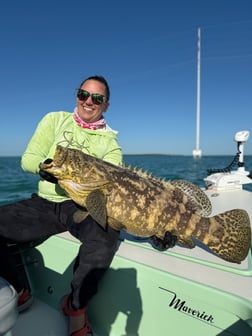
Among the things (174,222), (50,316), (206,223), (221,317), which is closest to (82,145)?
(174,222)

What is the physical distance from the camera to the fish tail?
2.72 m

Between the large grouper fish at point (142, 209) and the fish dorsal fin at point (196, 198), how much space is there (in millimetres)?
35

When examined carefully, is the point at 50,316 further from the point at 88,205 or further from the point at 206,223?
the point at 206,223

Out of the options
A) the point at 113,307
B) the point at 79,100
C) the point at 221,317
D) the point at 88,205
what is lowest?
the point at 113,307

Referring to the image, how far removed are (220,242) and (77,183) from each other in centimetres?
154

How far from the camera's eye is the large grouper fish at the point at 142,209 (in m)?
2.79

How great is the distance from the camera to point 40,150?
136 inches

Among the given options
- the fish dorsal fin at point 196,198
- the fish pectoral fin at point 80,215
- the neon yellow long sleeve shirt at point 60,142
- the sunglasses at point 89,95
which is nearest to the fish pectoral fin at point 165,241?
the fish dorsal fin at point 196,198

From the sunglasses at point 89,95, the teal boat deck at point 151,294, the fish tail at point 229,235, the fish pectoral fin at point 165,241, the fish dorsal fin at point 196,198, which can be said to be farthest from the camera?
the sunglasses at point 89,95

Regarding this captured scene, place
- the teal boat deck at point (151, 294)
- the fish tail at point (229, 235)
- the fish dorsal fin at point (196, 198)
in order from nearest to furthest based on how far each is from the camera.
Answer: the teal boat deck at point (151, 294), the fish tail at point (229, 235), the fish dorsal fin at point (196, 198)

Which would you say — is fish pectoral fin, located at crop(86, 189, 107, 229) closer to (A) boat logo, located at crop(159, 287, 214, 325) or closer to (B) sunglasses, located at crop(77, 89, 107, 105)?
(A) boat logo, located at crop(159, 287, 214, 325)

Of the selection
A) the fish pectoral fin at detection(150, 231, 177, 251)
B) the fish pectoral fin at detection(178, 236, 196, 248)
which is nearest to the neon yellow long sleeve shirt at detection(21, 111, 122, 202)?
the fish pectoral fin at detection(150, 231, 177, 251)

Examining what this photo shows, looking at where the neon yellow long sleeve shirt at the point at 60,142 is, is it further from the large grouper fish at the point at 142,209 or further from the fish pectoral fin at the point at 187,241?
the fish pectoral fin at the point at 187,241

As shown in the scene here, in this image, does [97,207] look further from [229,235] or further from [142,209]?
[229,235]
